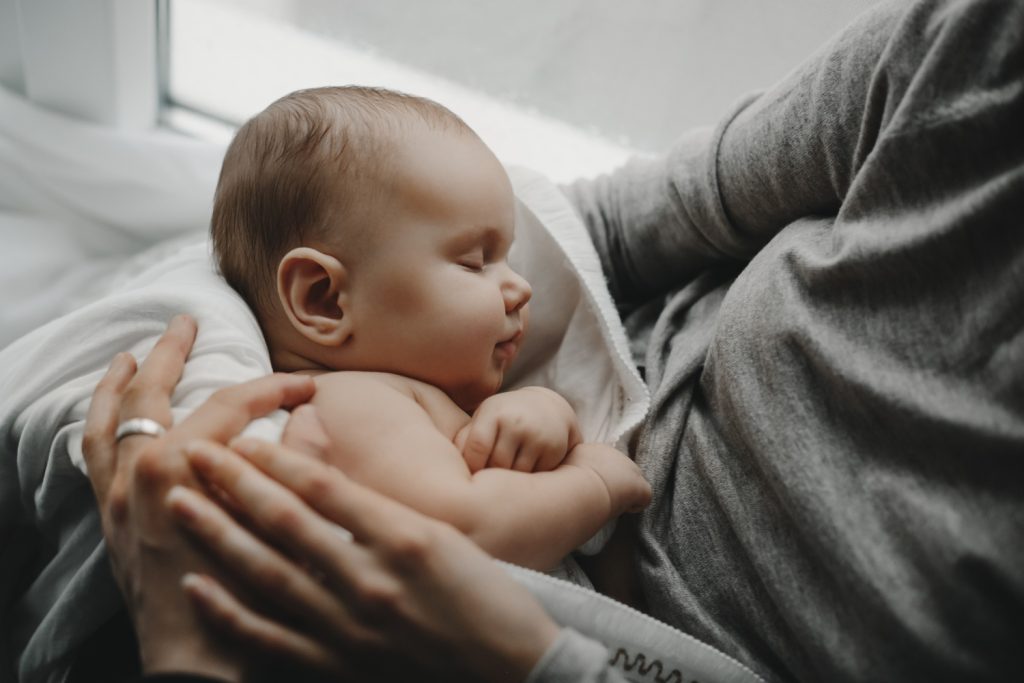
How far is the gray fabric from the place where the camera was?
19.6 inches


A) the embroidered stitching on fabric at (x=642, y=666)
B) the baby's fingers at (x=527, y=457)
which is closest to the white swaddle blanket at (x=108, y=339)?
the embroidered stitching on fabric at (x=642, y=666)

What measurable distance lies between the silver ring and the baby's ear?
0.58 feet

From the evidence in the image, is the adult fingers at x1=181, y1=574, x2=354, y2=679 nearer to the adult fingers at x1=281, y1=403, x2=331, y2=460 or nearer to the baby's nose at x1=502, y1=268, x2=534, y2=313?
the adult fingers at x1=281, y1=403, x2=331, y2=460

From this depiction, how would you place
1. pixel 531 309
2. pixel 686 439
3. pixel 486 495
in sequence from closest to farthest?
1. pixel 486 495
2. pixel 686 439
3. pixel 531 309

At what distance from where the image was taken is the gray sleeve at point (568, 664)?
1.70 ft

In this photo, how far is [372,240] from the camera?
2.32ft

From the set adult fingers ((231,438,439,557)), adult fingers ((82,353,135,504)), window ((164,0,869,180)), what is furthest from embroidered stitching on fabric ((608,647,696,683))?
window ((164,0,869,180))

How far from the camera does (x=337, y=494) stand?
522 millimetres

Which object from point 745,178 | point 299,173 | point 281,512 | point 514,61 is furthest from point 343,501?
point 514,61

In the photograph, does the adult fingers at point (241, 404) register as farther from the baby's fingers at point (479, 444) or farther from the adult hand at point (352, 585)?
the baby's fingers at point (479, 444)

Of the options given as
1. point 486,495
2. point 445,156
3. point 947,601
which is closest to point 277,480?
point 486,495

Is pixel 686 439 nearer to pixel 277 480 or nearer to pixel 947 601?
pixel 947 601

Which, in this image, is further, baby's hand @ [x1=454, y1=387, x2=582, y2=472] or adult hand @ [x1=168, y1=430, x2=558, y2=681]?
baby's hand @ [x1=454, y1=387, x2=582, y2=472]

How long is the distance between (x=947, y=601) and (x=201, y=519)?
1.74 feet
